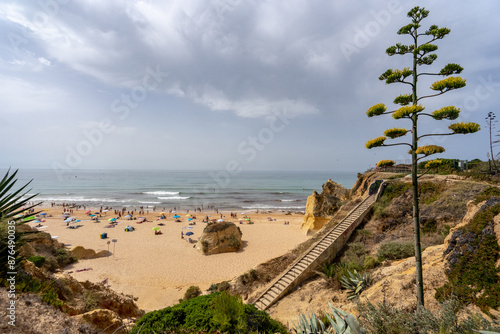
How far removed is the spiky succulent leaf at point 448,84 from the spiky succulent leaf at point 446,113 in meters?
0.51

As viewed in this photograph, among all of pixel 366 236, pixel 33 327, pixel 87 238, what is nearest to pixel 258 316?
pixel 33 327

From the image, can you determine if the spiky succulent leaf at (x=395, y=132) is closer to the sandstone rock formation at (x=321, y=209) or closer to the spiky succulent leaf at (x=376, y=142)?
the spiky succulent leaf at (x=376, y=142)

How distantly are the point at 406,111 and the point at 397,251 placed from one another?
30.0 ft

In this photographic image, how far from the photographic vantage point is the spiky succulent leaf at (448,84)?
462 cm

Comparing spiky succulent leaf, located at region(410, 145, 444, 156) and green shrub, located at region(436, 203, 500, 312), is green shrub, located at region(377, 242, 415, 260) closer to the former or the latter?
green shrub, located at region(436, 203, 500, 312)

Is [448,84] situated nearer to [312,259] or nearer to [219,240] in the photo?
[312,259]

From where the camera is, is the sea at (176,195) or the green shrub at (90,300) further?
the sea at (176,195)

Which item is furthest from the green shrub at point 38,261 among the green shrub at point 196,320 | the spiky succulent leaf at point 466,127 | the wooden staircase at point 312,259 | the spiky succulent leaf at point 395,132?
the spiky succulent leaf at point 466,127

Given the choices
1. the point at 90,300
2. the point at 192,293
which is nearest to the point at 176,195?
the point at 192,293

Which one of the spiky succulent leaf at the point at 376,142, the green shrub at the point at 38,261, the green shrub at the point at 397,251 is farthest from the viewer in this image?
the green shrub at the point at 38,261

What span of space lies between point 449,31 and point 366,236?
→ 12.7m

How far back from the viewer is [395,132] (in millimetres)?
5215

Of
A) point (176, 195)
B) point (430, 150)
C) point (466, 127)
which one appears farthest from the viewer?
point (176, 195)

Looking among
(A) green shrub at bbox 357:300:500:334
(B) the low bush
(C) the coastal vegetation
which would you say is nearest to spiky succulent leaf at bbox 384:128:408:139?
(C) the coastal vegetation
